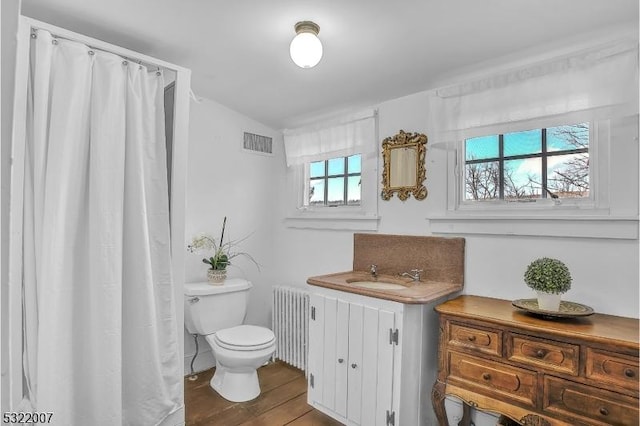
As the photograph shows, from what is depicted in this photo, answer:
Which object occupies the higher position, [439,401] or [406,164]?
[406,164]

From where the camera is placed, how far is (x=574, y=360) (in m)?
1.39

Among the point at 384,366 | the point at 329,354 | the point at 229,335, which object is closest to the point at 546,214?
the point at 384,366

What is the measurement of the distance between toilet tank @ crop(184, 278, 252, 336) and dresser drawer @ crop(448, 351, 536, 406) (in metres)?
1.59

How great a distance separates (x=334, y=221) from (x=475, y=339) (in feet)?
4.66

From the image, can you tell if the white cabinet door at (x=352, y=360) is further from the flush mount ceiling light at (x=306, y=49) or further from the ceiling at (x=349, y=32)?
the ceiling at (x=349, y=32)

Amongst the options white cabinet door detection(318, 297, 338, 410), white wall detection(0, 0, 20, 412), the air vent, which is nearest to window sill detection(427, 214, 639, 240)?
white cabinet door detection(318, 297, 338, 410)

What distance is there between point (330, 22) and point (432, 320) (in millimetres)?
1655

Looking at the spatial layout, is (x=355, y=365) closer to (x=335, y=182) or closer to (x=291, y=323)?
(x=291, y=323)

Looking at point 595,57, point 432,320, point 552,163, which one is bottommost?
point 432,320

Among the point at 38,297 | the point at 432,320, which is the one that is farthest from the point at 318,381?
the point at 38,297

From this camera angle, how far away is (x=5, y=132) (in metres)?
0.35

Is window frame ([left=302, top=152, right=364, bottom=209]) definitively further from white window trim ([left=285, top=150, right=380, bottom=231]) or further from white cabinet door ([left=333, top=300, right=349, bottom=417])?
white cabinet door ([left=333, top=300, right=349, bottom=417])

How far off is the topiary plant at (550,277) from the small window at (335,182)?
1.39m

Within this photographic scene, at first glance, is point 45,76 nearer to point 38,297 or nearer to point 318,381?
point 38,297
